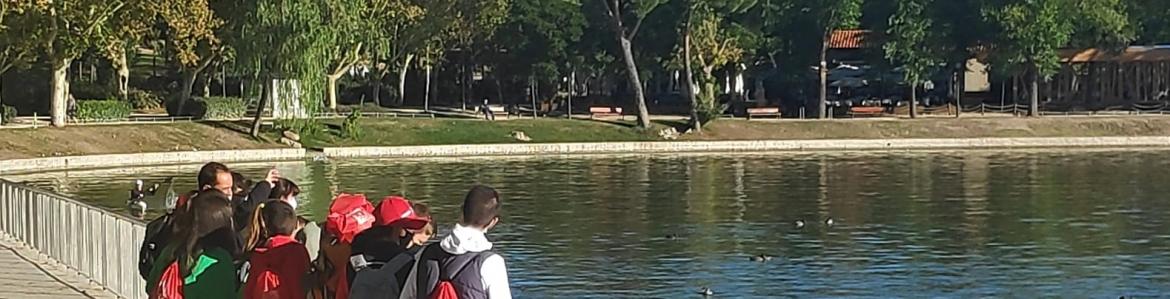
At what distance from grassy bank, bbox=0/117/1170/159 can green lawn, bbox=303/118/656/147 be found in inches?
1.2

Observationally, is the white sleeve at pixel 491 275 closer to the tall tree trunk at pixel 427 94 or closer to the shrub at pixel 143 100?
the shrub at pixel 143 100

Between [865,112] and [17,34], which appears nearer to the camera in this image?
[17,34]

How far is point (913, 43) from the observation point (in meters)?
65.9

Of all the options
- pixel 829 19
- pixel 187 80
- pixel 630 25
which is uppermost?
pixel 829 19

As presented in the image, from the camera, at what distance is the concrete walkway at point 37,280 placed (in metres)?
13.4

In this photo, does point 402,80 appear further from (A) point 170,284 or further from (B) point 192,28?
(A) point 170,284

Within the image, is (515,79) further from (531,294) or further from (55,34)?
(531,294)

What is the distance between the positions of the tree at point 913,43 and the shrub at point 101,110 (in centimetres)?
2878

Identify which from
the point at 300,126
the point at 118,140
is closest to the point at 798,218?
the point at 118,140

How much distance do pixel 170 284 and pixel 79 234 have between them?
22.3 feet

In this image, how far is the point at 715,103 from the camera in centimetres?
5994

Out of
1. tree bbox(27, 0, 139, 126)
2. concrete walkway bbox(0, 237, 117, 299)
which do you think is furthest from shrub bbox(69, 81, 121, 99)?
concrete walkway bbox(0, 237, 117, 299)

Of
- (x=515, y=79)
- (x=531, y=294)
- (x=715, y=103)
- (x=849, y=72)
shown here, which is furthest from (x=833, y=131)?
(x=531, y=294)

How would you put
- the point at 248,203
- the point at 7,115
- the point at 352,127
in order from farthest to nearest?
the point at 352,127 < the point at 7,115 < the point at 248,203
